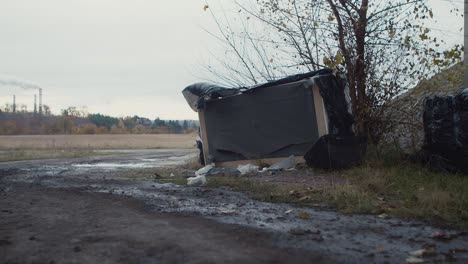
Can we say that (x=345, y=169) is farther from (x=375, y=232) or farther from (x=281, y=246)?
(x=281, y=246)

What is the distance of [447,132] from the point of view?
23.2 ft

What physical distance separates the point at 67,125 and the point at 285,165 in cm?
7573

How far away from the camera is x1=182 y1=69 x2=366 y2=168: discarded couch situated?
8.73 meters

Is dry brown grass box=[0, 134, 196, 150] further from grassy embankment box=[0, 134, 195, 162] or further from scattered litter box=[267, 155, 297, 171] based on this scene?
scattered litter box=[267, 155, 297, 171]

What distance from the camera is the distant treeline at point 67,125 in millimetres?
75250

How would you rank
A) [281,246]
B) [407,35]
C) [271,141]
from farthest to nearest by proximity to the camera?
[271,141], [407,35], [281,246]

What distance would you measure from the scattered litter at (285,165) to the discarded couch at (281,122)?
A: 24cm

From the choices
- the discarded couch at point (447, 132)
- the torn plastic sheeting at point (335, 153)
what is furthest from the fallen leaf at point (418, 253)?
the torn plastic sheeting at point (335, 153)

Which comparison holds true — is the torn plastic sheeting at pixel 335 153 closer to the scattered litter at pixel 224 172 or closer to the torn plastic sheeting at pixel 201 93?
the scattered litter at pixel 224 172

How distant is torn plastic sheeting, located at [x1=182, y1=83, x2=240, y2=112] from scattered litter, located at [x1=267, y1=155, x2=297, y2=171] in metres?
2.24

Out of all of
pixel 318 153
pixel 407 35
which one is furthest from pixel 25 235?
pixel 407 35

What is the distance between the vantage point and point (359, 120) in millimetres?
10055

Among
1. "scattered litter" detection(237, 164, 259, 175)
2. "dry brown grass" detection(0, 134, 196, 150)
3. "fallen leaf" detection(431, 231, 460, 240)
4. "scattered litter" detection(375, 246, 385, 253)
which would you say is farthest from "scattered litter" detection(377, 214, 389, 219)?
"dry brown grass" detection(0, 134, 196, 150)

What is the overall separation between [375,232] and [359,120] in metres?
6.27
